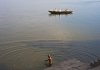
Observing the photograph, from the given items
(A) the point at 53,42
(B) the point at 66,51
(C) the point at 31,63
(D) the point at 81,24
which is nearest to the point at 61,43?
(A) the point at 53,42

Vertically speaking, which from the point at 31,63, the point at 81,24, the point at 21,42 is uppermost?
the point at 81,24

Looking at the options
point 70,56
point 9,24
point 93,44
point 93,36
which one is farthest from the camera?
point 9,24

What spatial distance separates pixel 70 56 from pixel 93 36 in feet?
54.9

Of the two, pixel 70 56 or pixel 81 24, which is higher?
→ pixel 81 24

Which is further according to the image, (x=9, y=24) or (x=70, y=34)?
(x=9, y=24)

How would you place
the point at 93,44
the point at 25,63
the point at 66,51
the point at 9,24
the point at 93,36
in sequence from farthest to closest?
1. the point at 9,24
2. the point at 93,36
3. the point at 93,44
4. the point at 66,51
5. the point at 25,63

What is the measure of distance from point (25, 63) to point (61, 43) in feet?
42.3

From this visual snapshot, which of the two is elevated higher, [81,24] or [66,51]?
[81,24]

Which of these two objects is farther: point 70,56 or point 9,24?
point 9,24

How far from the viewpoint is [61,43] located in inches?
1769

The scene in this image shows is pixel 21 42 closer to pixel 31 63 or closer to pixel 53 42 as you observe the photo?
pixel 53 42

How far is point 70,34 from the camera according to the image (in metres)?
53.4

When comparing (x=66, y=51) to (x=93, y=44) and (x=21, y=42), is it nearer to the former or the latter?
(x=93, y=44)

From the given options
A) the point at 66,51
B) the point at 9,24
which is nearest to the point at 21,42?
the point at 66,51
